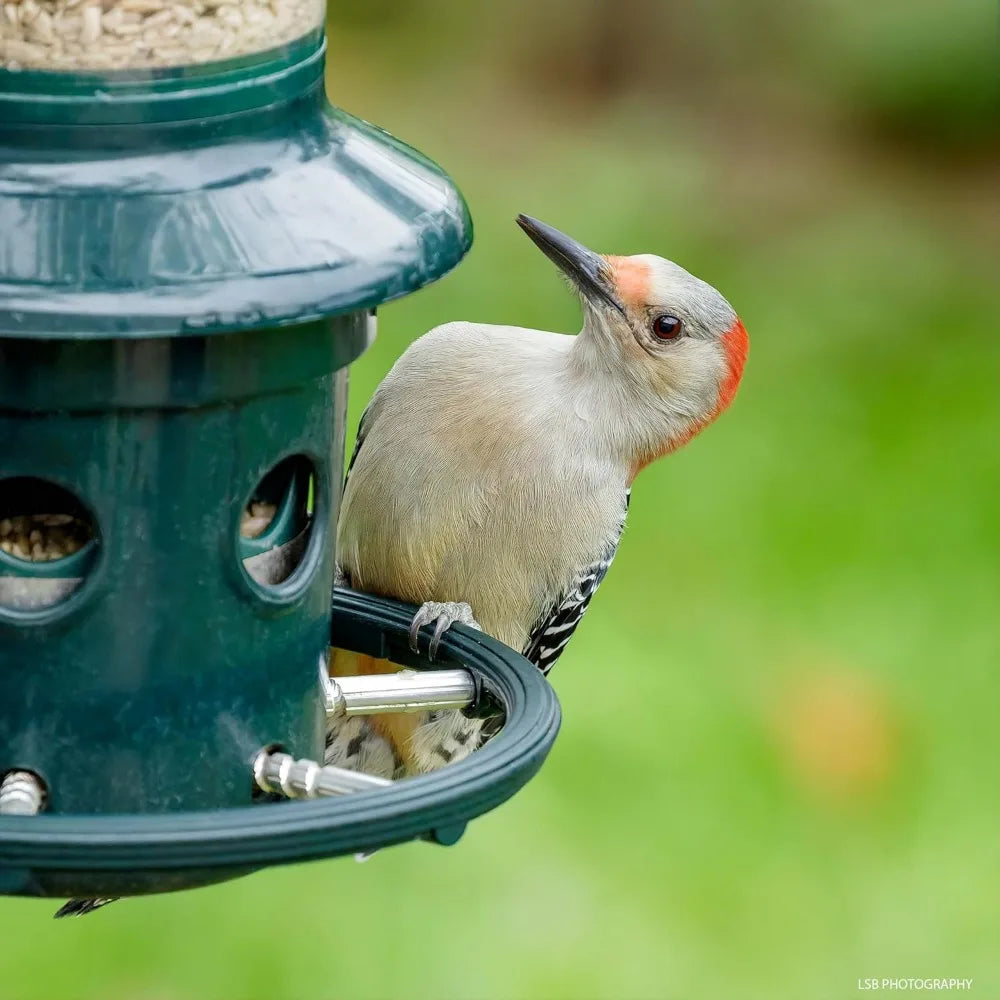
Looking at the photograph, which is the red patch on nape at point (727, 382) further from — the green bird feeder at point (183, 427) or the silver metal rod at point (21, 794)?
the silver metal rod at point (21, 794)

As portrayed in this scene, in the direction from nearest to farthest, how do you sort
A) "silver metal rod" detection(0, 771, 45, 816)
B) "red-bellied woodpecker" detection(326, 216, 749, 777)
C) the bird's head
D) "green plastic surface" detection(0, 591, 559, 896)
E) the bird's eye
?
1. "green plastic surface" detection(0, 591, 559, 896)
2. "silver metal rod" detection(0, 771, 45, 816)
3. "red-bellied woodpecker" detection(326, 216, 749, 777)
4. the bird's head
5. the bird's eye

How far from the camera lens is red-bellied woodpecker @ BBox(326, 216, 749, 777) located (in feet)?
16.5

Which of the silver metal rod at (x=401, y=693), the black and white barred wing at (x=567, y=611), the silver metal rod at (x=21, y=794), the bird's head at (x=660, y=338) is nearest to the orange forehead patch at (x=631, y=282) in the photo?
the bird's head at (x=660, y=338)

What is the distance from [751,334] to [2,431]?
9.20 meters

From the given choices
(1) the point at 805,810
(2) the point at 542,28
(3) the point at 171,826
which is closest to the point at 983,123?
(2) the point at 542,28

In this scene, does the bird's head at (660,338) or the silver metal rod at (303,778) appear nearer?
the silver metal rod at (303,778)

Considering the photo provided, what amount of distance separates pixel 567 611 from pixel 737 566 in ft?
15.8

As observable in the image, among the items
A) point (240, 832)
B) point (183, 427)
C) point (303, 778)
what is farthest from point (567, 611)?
point (240, 832)

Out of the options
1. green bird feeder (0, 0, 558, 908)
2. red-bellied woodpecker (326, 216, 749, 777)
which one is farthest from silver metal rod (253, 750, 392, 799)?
red-bellied woodpecker (326, 216, 749, 777)

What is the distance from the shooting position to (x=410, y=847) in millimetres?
7914

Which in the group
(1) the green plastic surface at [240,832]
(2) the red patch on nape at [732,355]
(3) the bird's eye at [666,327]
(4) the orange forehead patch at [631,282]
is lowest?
(2) the red patch on nape at [732,355]

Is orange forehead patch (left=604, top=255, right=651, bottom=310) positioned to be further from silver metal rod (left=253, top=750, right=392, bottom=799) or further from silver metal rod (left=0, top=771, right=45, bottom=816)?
silver metal rod (left=0, top=771, right=45, bottom=816)

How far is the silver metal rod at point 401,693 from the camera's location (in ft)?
13.2

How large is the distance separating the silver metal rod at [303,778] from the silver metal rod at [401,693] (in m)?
0.19
